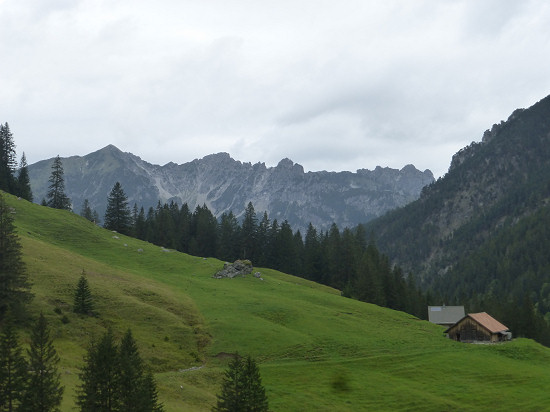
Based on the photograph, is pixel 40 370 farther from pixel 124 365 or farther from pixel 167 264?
pixel 167 264

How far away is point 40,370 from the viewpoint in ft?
111

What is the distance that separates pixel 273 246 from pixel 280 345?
8547cm

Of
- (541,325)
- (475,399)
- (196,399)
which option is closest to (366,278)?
(541,325)

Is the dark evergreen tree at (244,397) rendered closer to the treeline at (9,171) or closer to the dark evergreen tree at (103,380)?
the dark evergreen tree at (103,380)

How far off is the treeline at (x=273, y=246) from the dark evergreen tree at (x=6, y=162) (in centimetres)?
2571

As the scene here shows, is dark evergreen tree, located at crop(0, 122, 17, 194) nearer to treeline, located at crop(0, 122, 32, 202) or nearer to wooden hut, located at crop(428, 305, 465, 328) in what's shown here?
treeline, located at crop(0, 122, 32, 202)

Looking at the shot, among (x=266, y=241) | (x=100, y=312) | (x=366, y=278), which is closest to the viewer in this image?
(x=100, y=312)

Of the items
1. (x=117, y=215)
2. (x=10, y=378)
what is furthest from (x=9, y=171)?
(x=10, y=378)

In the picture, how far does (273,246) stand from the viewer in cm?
15112

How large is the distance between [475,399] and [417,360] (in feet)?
39.6

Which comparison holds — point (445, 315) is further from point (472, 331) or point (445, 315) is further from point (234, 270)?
point (234, 270)

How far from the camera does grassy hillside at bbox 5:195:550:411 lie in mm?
53125

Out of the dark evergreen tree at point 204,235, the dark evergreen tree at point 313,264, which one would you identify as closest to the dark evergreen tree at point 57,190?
the dark evergreen tree at point 204,235

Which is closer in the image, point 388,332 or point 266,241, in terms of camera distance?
point 388,332
